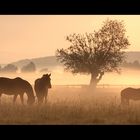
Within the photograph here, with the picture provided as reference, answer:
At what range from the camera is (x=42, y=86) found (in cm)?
1399

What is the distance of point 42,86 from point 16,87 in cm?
109

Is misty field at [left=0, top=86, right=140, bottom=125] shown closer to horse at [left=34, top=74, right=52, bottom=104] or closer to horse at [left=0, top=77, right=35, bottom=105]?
horse at [left=34, top=74, right=52, bottom=104]

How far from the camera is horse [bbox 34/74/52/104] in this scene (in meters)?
13.4

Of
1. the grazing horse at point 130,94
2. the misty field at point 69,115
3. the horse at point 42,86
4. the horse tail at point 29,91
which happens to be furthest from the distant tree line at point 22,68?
the grazing horse at point 130,94

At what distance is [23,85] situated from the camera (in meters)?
13.8

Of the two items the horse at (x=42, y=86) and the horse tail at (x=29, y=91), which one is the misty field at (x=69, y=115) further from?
the horse tail at (x=29, y=91)

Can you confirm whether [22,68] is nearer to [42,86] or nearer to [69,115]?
[42,86]

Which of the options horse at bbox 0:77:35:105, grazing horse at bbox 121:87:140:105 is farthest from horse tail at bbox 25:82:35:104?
grazing horse at bbox 121:87:140:105

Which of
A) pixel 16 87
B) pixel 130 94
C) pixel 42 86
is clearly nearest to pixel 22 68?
pixel 42 86

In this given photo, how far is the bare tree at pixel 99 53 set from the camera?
1597 cm

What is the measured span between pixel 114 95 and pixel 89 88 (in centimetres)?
176
